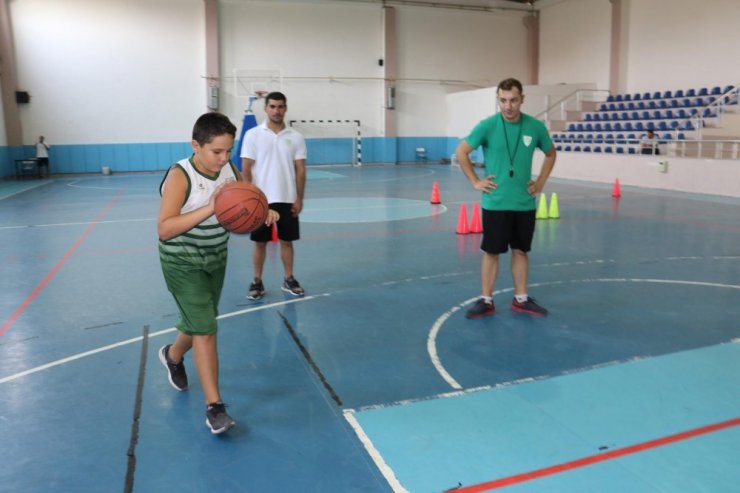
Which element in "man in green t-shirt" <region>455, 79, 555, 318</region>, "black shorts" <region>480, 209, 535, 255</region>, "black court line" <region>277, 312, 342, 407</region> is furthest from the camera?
"black shorts" <region>480, 209, 535, 255</region>

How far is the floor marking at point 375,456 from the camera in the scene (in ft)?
9.41

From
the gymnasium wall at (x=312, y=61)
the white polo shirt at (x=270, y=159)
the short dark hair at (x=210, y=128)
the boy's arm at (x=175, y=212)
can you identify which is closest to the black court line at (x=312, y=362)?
the white polo shirt at (x=270, y=159)

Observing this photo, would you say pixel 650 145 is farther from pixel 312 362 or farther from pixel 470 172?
pixel 312 362

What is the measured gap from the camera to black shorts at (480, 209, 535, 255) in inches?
212

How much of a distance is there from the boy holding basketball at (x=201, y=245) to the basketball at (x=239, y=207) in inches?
3.1

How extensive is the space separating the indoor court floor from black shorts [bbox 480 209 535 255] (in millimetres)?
670

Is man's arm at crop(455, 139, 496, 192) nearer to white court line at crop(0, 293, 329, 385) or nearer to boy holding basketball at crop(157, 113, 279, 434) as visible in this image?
white court line at crop(0, 293, 329, 385)

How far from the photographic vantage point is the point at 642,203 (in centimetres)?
1342

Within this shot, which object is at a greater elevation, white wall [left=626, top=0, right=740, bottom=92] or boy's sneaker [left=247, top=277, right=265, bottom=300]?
white wall [left=626, top=0, right=740, bottom=92]

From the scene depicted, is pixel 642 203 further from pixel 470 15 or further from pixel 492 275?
pixel 470 15

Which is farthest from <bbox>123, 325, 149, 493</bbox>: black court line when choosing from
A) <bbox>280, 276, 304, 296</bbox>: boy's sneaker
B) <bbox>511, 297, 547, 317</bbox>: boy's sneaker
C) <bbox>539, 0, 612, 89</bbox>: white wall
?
<bbox>539, 0, 612, 89</bbox>: white wall

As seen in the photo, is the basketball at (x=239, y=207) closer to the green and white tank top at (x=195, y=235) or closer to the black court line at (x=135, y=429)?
the green and white tank top at (x=195, y=235)

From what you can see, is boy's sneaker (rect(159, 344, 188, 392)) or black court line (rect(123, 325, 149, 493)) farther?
boy's sneaker (rect(159, 344, 188, 392))

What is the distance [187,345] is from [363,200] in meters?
10.6
